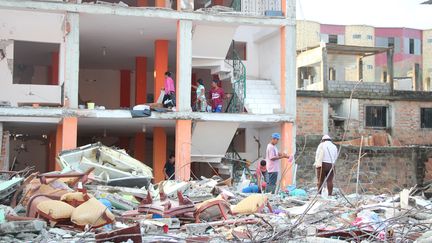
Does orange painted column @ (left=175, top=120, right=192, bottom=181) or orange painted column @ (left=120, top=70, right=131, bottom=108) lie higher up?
orange painted column @ (left=120, top=70, right=131, bottom=108)

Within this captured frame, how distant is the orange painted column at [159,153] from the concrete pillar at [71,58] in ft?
14.5

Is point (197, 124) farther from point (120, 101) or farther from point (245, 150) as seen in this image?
point (120, 101)

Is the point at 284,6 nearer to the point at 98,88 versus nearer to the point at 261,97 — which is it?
the point at 261,97

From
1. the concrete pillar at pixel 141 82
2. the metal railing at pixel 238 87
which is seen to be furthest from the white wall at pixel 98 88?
the metal railing at pixel 238 87

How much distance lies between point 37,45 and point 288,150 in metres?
9.77

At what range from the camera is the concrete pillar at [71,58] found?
754 inches

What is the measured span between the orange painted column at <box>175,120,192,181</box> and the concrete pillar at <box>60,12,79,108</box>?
3357mm

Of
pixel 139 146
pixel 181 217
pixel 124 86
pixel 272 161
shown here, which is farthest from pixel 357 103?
pixel 181 217

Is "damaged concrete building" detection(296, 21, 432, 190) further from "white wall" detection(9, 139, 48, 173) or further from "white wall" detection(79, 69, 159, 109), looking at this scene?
"white wall" detection(9, 139, 48, 173)

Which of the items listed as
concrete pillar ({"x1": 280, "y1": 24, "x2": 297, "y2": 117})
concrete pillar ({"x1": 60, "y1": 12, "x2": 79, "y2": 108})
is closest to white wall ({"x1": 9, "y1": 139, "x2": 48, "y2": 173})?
concrete pillar ({"x1": 60, "y1": 12, "x2": 79, "y2": 108})

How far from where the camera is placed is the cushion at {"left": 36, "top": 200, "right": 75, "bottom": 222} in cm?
1012

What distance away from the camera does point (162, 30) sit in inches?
832

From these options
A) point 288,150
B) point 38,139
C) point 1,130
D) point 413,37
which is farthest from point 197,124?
point 413,37

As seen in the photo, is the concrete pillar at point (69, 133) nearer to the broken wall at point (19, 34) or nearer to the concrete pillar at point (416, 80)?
the broken wall at point (19, 34)
